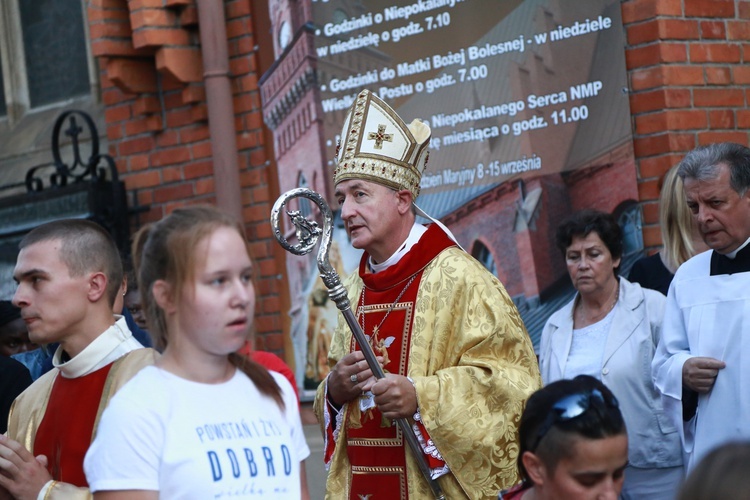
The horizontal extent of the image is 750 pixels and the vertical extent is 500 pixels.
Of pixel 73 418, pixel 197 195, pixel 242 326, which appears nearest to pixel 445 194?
pixel 197 195

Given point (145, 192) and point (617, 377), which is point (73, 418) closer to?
point (617, 377)

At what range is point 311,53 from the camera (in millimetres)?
7023

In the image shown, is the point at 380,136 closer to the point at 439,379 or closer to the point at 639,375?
the point at 439,379

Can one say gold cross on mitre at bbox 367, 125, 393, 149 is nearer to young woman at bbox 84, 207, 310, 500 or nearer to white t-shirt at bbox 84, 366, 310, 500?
young woman at bbox 84, 207, 310, 500

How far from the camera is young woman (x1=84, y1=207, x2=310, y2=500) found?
267 cm

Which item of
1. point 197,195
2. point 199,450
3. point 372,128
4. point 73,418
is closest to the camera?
point 199,450

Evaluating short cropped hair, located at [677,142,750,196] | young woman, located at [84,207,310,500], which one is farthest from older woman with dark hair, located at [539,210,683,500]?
young woman, located at [84,207,310,500]

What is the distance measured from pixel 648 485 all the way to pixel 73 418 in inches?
100

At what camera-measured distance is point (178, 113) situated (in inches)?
298

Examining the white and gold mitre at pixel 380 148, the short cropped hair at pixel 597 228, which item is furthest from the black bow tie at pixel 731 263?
the white and gold mitre at pixel 380 148

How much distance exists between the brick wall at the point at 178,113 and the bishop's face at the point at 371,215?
8.90ft

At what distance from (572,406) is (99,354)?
1372 millimetres

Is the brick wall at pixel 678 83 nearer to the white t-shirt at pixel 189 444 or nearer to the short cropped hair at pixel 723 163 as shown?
the short cropped hair at pixel 723 163

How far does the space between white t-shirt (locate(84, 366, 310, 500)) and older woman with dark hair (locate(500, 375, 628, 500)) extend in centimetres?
64
